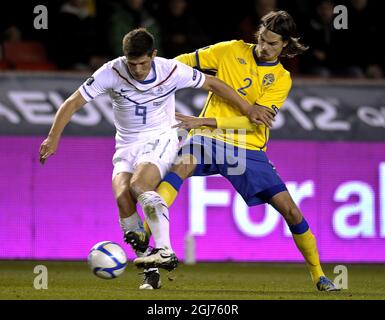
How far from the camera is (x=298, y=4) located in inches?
578

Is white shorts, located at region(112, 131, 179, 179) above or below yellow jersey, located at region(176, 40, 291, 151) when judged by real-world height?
below

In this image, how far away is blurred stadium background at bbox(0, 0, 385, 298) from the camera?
12.8 meters

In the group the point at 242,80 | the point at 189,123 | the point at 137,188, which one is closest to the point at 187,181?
the point at 242,80

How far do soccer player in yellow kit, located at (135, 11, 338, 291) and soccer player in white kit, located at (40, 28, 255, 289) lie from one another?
0.18 meters

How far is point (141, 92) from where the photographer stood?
8617 millimetres

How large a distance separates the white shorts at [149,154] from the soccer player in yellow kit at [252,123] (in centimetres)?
14

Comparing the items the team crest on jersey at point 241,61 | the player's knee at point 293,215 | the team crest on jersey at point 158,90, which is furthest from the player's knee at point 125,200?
the team crest on jersey at point 241,61

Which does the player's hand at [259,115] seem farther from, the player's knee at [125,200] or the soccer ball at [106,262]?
the soccer ball at [106,262]

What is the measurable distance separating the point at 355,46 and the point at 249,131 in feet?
17.0

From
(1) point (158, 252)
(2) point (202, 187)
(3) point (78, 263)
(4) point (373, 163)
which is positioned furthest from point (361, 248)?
(1) point (158, 252)

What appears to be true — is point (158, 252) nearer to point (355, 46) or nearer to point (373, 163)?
point (373, 163)

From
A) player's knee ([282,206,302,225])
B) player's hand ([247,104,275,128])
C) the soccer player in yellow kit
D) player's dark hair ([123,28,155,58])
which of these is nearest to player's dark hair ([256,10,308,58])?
the soccer player in yellow kit

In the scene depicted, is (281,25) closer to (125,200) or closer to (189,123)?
(189,123)

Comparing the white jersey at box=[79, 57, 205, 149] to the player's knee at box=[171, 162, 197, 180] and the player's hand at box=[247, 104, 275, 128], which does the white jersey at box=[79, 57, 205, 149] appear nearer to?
the player's knee at box=[171, 162, 197, 180]
